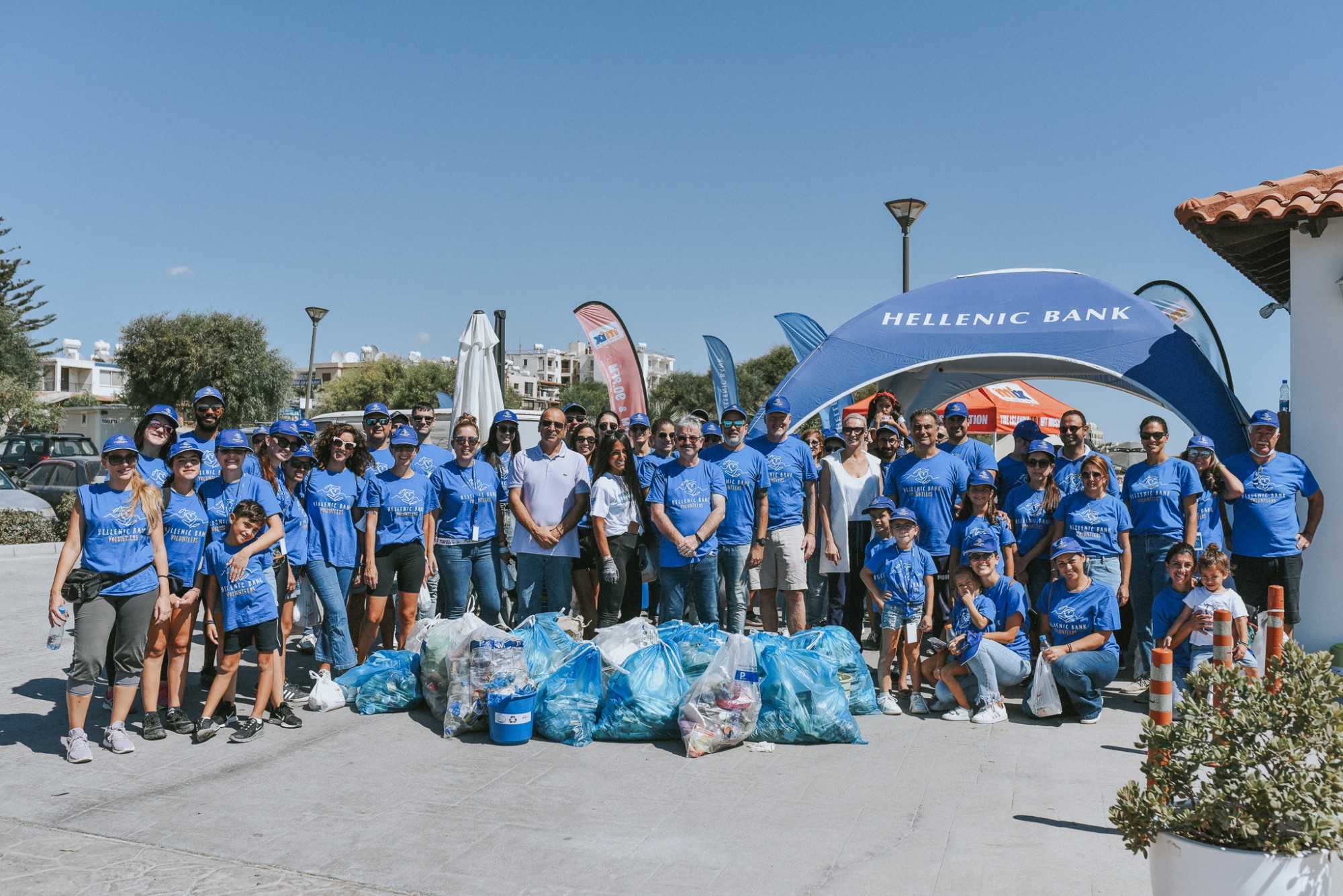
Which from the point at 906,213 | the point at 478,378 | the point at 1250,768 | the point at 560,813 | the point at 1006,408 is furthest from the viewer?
the point at 1006,408

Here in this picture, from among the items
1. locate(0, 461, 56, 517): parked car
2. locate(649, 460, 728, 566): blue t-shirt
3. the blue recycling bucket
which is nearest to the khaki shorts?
locate(649, 460, 728, 566): blue t-shirt

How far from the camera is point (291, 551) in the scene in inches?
252

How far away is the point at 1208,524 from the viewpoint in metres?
7.14

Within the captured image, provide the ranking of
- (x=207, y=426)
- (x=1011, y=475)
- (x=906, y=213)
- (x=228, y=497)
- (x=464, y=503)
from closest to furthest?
1. (x=228, y=497)
2. (x=207, y=426)
3. (x=464, y=503)
4. (x=1011, y=475)
5. (x=906, y=213)

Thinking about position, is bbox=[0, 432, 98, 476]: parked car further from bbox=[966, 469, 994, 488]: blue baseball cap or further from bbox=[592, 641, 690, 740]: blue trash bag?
bbox=[966, 469, 994, 488]: blue baseball cap

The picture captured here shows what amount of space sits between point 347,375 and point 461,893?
222 ft

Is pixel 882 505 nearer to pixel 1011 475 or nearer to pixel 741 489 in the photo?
pixel 741 489

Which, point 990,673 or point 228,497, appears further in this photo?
point 990,673

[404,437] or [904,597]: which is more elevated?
[404,437]

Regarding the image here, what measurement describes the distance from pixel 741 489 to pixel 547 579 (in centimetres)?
158

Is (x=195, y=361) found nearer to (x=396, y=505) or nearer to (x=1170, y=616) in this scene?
(x=396, y=505)

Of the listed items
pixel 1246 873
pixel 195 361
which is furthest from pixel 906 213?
pixel 195 361

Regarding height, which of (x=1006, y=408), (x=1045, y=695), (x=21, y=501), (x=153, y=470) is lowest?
(x=1045, y=695)

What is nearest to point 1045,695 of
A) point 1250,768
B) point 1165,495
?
point 1165,495
